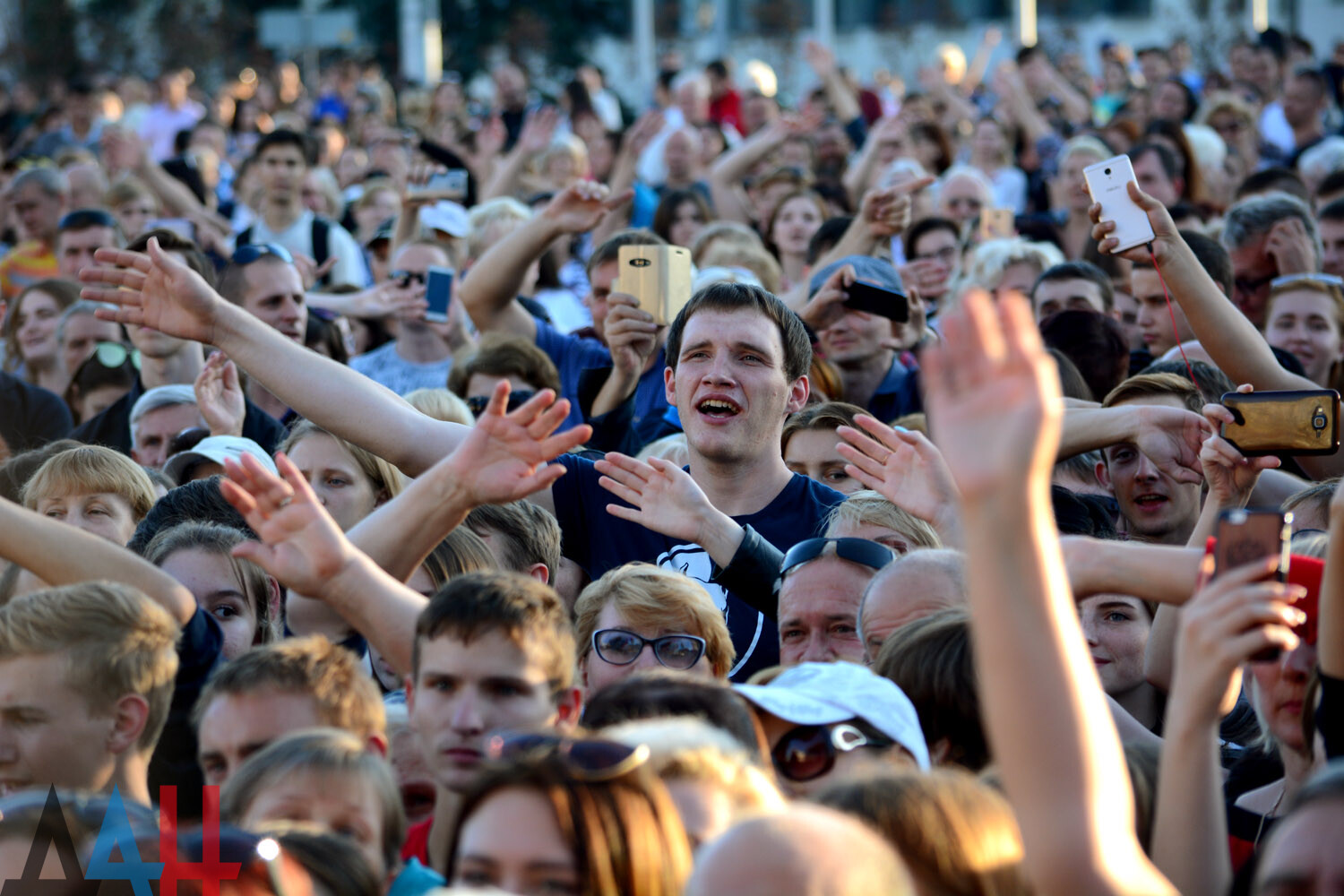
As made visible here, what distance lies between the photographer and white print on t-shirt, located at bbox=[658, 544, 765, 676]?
4.46 meters

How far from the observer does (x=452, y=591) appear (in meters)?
3.25

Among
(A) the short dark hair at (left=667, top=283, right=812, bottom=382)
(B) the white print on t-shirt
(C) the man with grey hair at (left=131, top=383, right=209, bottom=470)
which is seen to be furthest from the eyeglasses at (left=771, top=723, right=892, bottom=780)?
(C) the man with grey hair at (left=131, top=383, right=209, bottom=470)

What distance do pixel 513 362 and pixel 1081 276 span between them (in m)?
2.50

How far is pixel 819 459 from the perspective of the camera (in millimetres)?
5449

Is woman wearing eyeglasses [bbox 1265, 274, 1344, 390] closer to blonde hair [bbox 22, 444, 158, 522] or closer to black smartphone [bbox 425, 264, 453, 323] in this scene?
black smartphone [bbox 425, 264, 453, 323]

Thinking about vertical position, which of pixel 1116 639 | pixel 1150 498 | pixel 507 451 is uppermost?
pixel 507 451

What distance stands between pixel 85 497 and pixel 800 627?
7.36ft

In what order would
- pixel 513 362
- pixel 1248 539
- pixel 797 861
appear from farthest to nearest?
pixel 513 362
pixel 1248 539
pixel 797 861

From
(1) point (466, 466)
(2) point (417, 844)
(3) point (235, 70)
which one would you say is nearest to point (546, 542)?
(1) point (466, 466)

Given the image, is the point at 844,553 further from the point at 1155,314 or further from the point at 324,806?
the point at 1155,314

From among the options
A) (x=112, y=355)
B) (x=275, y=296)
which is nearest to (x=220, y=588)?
(x=275, y=296)

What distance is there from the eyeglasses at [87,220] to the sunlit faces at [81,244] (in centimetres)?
2

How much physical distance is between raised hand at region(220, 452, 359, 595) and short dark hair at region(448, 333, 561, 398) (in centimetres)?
308

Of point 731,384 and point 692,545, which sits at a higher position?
point 731,384
